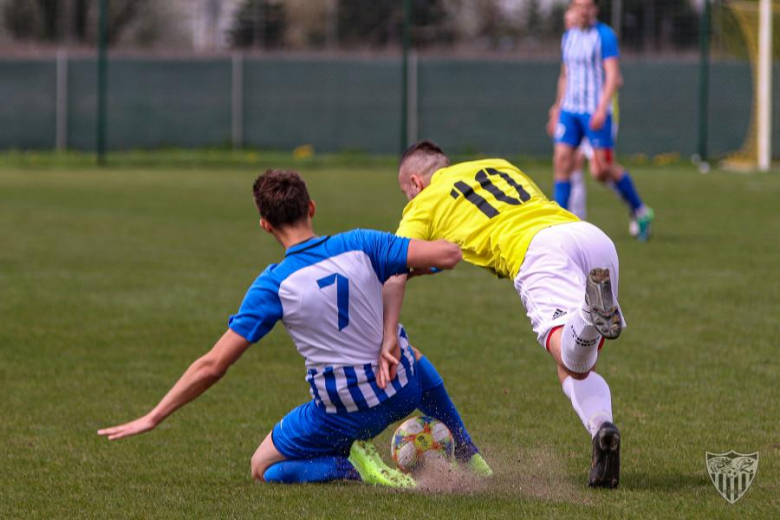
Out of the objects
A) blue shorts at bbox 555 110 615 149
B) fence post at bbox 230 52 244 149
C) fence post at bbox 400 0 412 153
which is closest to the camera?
blue shorts at bbox 555 110 615 149

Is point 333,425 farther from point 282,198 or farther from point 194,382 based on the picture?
point 282,198

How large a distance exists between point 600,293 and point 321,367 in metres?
1.04

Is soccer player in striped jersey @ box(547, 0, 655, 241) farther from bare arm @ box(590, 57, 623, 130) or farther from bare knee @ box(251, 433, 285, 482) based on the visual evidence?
bare knee @ box(251, 433, 285, 482)

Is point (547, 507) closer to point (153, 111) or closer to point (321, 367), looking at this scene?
point (321, 367)

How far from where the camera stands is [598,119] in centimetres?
1215

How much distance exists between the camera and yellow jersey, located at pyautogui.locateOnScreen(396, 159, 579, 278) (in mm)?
5301

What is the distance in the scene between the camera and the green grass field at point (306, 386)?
4559 mm

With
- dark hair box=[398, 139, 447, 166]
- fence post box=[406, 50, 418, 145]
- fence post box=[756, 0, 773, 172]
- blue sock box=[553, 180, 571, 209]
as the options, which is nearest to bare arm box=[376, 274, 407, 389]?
dark hair box=[398, 139, 447, 166]

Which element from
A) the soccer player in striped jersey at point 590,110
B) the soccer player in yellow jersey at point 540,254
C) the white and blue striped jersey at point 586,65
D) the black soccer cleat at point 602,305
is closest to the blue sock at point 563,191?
the soccer player in striped jersey at point 590,110

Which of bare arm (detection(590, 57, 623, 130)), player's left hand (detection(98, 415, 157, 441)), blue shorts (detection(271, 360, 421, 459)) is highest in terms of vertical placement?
bare arm (detection(590, 57, 623, 130))

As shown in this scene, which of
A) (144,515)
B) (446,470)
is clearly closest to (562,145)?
(446,470)

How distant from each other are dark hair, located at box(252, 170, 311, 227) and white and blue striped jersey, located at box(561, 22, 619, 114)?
8.35m

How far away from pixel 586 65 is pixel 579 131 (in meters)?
0.65

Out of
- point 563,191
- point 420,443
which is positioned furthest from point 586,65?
point 420,443
